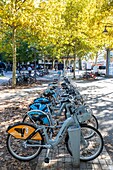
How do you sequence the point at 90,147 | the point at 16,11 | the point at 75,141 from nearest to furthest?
the point at 75,141
the point at 90,147
the point at 16,11

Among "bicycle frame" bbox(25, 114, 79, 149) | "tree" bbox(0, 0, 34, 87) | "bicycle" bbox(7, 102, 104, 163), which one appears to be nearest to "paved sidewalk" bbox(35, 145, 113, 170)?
"bicycle" bbox(7, 102, 104, 163)

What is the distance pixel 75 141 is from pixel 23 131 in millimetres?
840

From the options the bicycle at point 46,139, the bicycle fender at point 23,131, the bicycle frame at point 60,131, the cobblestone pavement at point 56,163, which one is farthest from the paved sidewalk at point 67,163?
the bicycle fender at point 23,131

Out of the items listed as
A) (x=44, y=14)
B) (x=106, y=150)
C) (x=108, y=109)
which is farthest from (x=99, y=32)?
(x=106, y=150)

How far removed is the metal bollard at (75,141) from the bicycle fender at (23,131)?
1.79 feet

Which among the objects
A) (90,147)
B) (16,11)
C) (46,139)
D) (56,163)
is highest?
(16,11)

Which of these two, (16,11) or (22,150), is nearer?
(22,150)

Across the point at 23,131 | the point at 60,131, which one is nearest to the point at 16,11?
the point at 23,131

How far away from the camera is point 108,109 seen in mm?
8078

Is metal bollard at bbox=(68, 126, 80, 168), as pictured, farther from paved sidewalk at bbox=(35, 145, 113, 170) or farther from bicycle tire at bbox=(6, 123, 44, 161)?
bicycle tire at bbox=(6, 123, 44, 161)

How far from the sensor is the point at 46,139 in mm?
3656

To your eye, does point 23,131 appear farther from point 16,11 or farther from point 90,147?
point 16,11

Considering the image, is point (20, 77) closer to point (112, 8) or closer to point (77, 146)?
point (112, 8)

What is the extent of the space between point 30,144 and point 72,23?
57.2ft
